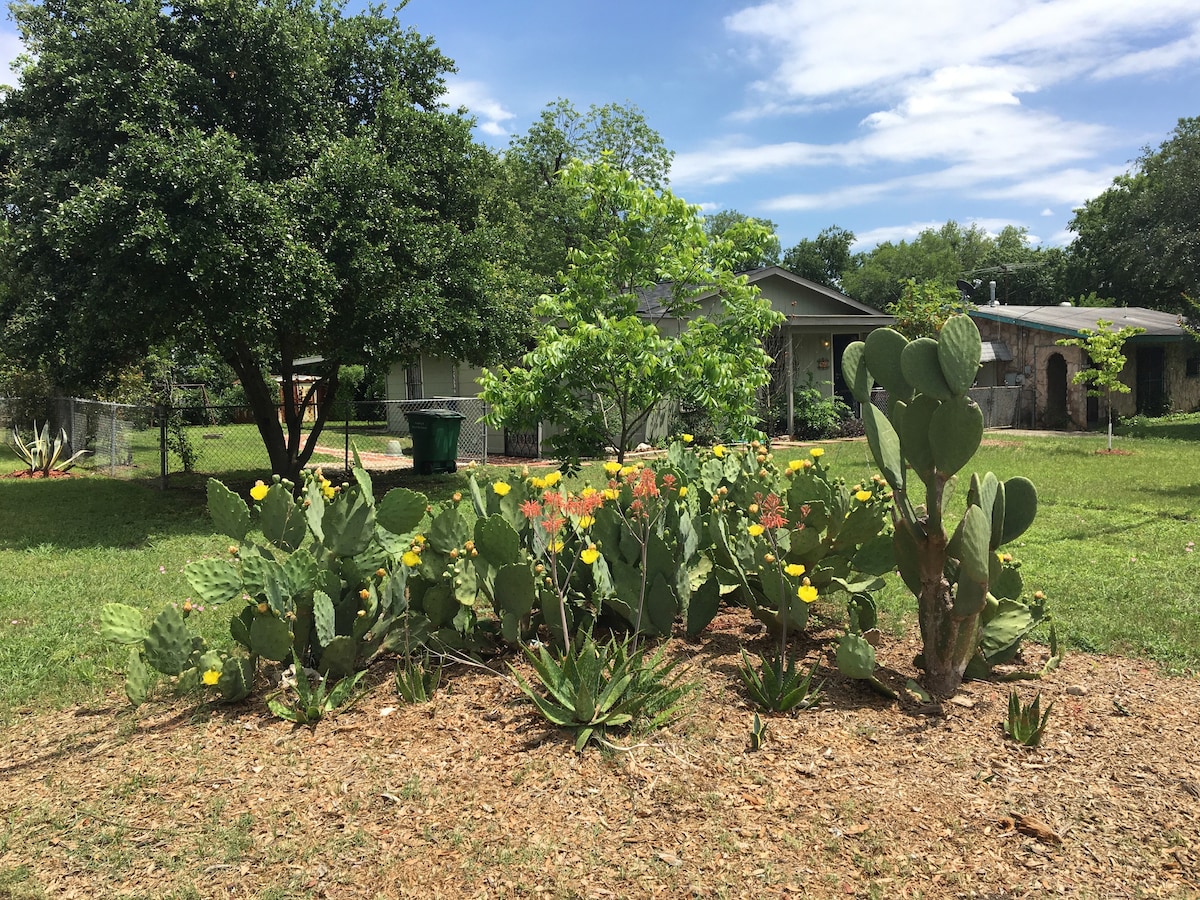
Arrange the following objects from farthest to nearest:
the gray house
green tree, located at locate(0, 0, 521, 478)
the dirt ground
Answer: the gray house
green tree, located at locate(0, 0, 521, 478)
the dirt ground

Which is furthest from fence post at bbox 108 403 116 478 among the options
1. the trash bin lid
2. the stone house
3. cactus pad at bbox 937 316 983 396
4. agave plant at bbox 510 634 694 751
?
the stone house

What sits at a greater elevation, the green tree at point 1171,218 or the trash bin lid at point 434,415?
the green tree at point 1171,218

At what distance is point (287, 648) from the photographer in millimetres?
3637

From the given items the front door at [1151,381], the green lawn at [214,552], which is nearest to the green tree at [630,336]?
the green lawn at [214,552]

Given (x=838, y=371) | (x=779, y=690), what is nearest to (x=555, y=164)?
(x=838, y=371)

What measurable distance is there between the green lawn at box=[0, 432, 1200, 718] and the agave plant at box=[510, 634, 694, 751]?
1.99 m

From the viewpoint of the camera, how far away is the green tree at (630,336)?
6.79 meters

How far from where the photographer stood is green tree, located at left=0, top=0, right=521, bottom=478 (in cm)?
825

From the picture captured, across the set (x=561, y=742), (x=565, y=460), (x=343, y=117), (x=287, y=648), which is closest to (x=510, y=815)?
(x=561, y=742)

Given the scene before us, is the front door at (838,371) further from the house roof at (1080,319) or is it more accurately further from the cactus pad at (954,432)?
the cactus pad at (954,432)

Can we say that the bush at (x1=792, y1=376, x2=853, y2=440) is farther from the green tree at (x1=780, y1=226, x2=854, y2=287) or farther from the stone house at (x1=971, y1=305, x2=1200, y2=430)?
the green tree at (x1=780, y1=226, x2=854, y2=287)

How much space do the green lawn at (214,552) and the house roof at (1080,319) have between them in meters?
10.7

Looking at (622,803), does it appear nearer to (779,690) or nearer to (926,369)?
(779,690)

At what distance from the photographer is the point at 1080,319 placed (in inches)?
982
